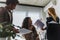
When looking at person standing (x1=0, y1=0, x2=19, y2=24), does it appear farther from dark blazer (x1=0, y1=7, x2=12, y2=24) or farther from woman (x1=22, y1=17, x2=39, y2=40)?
woman (x1=22, y1=17, x2=39, y2=40)

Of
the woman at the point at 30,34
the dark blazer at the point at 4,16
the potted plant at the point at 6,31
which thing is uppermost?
the dark blazer at the point at 4,16

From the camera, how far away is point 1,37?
35.6 inches

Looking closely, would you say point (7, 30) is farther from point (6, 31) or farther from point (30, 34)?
point (30, 34)

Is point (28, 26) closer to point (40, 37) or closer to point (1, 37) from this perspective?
point (40, 37)

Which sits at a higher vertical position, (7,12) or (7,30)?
(7,12)

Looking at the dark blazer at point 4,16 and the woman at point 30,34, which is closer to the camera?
the dark blazer at point 4,16

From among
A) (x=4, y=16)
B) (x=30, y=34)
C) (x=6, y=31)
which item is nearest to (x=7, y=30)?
(x=6, y=31)

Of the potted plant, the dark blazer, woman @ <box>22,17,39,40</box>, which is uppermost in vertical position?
the dark blazer

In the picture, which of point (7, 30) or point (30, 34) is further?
point (30, 34)

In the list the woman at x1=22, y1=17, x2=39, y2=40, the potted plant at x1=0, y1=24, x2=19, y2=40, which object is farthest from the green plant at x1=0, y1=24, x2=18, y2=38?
the woman at x1=22, y1=17, x2=39, y2=40

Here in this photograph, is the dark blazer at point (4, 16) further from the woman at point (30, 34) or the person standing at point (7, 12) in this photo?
the woman at point (30, 34)

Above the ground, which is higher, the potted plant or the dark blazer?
the dark blazer

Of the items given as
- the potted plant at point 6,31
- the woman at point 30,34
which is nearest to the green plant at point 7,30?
the potted plant at point 6,31

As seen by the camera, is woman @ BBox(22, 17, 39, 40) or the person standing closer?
the person standing
